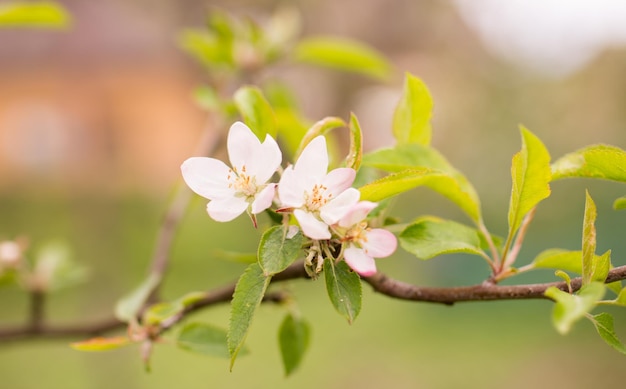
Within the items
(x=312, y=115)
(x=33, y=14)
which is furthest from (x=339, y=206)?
(x=312, y=115)

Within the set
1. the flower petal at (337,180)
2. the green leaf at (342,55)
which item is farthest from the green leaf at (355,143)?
the green leaf at (342,55)

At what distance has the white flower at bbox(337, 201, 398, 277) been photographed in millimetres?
502

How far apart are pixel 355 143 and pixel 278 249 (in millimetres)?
117

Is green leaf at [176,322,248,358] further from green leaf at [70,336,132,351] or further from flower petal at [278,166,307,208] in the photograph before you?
flower petal at [278,166,307,208]

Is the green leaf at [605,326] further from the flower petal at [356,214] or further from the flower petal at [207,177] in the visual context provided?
the flower petal at [207,177]

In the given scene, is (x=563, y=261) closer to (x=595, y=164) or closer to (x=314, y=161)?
(x=595, y=164)

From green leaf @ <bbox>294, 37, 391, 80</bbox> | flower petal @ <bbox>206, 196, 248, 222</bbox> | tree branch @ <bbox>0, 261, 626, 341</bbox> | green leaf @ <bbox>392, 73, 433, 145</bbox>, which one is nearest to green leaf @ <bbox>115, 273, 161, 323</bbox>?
tree branch @ <bbox>0, 261, 626, 341</bbox>

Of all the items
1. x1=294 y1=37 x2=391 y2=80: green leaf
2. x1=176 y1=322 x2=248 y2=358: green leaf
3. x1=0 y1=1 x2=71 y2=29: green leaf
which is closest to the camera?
x1=176 y1=322 x2=248 y2=358: green leaf

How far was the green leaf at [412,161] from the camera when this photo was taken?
0.63 meters

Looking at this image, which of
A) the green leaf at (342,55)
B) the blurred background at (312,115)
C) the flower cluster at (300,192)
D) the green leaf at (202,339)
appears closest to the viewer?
the flower cluster at (300,192)

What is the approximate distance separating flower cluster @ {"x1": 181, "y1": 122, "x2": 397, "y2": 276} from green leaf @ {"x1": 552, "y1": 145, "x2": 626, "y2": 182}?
0.65 feet

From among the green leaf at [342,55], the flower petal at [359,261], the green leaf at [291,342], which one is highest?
the flower petal at [359,261]

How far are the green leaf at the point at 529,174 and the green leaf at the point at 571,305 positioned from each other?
11 cm

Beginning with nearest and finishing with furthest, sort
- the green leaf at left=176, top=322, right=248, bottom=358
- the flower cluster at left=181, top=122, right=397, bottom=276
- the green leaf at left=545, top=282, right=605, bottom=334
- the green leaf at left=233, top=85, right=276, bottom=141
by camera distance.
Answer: the green leaf at left=545, top=282, right=605, bottom=334, the flower cluster at left=181, top=122, right=397, bottom=276, the green leaf at left=233, top=85, right=276, bottom=141, the green leaf at left=176, top=322, right=248, bottom=358
